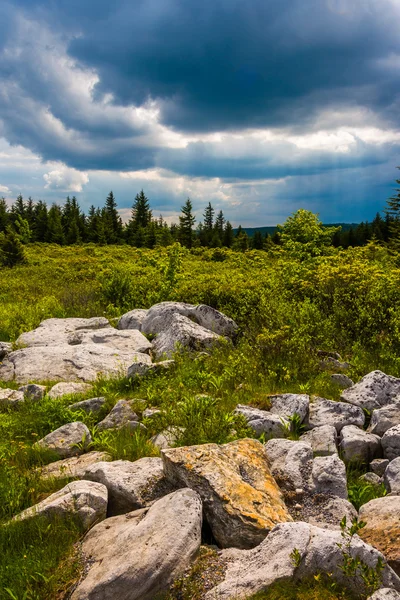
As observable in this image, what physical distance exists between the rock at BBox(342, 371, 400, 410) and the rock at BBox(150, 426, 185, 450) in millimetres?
2964

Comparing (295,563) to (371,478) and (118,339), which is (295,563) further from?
(118,339)

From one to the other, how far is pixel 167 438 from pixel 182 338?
4.62m

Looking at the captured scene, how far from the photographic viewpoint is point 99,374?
8742 millimetres

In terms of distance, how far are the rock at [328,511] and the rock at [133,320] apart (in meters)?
8.79

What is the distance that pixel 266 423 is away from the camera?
20.0 ft

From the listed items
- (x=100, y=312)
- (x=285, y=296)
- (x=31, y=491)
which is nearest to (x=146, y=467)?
(x=31, y=491)

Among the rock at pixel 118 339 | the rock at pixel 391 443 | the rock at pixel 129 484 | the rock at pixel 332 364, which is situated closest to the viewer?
the rock at pixel 129 484

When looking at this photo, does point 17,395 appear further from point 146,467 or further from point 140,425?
point 146,467

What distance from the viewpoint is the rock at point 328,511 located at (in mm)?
4199

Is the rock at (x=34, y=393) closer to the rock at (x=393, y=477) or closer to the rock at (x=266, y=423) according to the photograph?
the rock at (x=266, y=423)

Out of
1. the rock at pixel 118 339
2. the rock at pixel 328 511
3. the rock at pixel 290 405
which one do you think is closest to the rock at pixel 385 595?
the rock at pixel 328 511

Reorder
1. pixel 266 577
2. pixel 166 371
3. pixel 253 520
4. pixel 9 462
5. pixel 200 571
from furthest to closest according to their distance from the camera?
pixel 166 371
pixel 9 462
pixel 253 520
pixel 200 571
pixel 266 577

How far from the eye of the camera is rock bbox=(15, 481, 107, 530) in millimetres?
4152

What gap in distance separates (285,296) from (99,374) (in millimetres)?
6126
